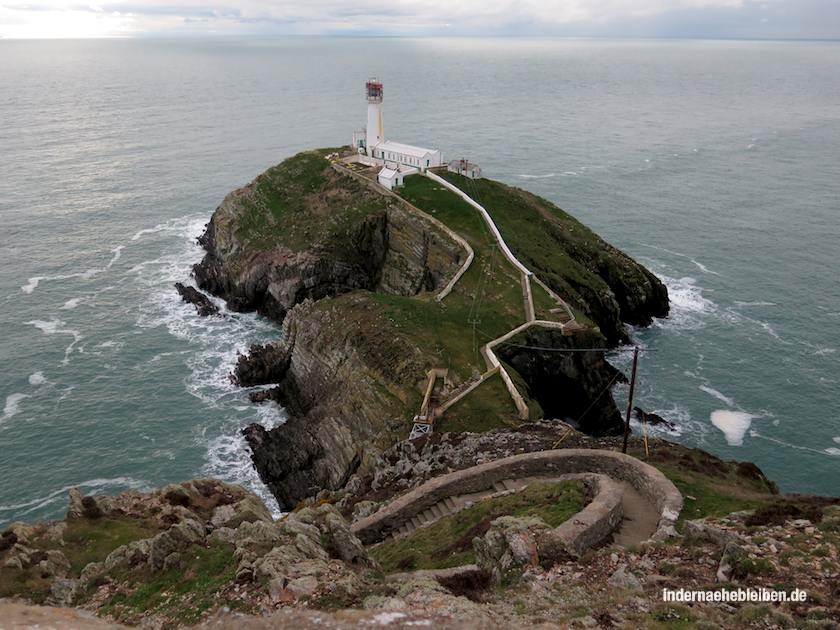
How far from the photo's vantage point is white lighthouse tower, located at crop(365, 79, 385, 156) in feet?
286

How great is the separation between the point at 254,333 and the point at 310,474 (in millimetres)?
25865

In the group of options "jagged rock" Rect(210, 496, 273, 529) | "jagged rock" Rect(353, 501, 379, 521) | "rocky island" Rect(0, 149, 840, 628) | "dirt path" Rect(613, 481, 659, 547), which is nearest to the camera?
"rocky island" Rect(0, 149, 840, 628)

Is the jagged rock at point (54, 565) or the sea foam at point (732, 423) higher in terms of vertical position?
the jagged rock at point (54, 565)

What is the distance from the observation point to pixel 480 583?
20344 mm

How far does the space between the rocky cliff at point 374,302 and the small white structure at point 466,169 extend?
108 inches

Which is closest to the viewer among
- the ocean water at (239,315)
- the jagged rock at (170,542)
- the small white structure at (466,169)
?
the jagged rock at (170,542)

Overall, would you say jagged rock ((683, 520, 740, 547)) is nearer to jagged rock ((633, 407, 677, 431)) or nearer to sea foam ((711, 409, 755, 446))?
jagged rock ((633, 407, 677, 431))

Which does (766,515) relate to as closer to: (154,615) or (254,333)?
(154,615)

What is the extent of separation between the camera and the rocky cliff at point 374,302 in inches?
1823

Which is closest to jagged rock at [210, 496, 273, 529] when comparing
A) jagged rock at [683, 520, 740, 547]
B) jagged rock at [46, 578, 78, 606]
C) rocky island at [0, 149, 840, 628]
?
rocky island at [0, 149, 840, 628]

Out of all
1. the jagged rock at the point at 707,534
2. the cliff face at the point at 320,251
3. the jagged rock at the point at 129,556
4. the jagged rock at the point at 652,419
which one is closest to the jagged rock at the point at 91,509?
the jagged rock at the point at 129,556

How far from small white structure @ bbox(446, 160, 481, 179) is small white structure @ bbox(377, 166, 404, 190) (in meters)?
8.38

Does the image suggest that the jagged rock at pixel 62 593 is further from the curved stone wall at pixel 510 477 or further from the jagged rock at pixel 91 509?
the curved stone wall at pixel 510 477

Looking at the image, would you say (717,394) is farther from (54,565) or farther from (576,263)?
(54,565)
